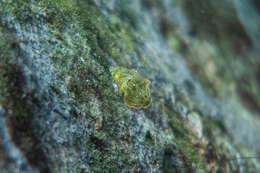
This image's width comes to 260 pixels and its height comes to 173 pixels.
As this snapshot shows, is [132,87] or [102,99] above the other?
[132,87]

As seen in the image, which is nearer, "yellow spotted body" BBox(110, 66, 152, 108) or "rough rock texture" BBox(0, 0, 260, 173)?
"rough rock texture" BBox(0, 0, 260, 173)

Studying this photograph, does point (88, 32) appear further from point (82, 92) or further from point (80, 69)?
point (82, 92)

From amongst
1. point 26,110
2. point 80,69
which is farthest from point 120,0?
point 26,110

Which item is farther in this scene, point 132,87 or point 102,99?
point 132,87
